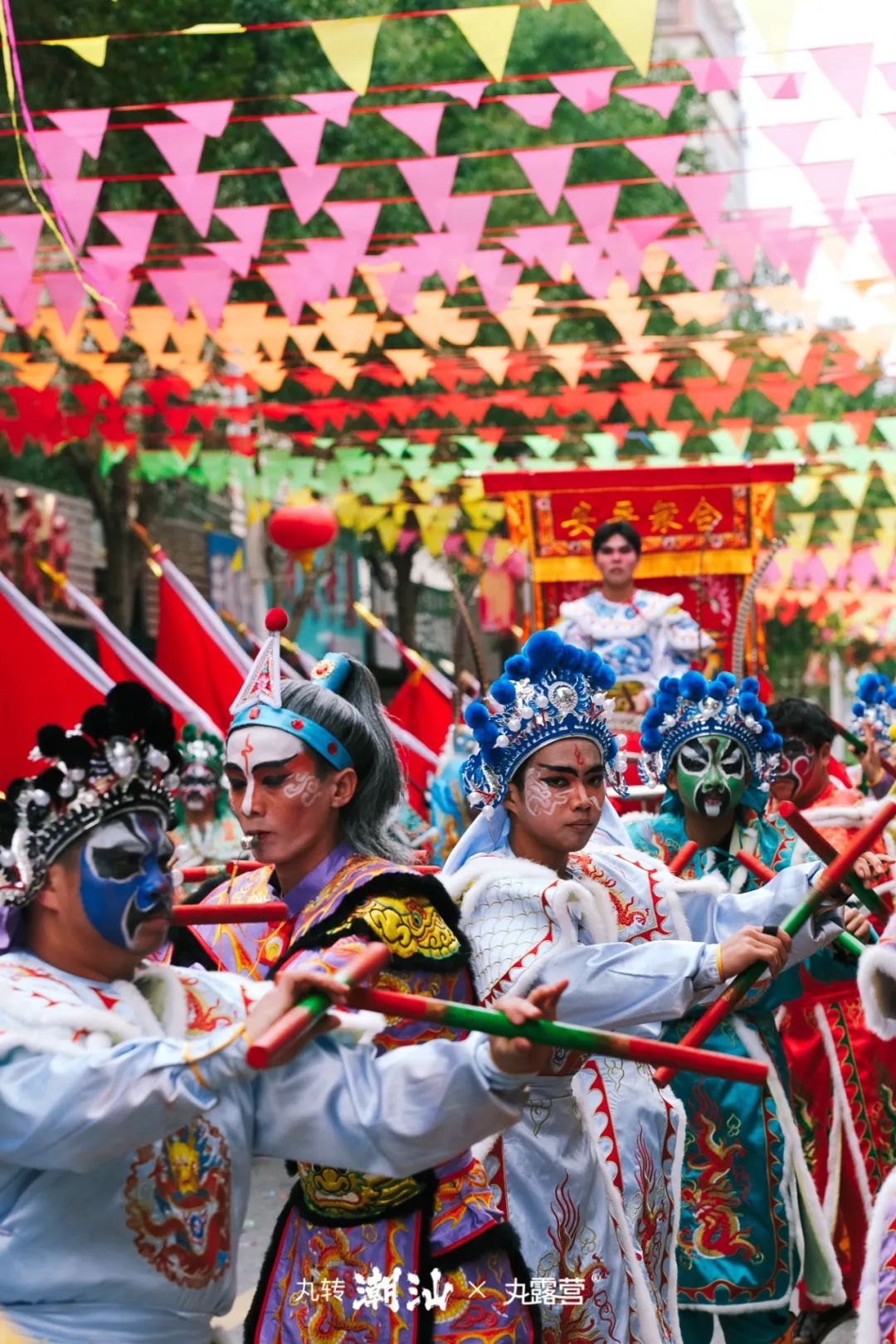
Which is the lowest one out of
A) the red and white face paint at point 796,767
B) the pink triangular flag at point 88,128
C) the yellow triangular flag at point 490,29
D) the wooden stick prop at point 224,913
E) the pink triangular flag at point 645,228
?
the wooden stick prop at point 224,913

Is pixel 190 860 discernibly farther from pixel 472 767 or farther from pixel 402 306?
pixel 472 767

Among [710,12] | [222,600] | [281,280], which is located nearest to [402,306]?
[281,280]

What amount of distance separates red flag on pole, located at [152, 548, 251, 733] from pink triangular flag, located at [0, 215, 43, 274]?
2390mm

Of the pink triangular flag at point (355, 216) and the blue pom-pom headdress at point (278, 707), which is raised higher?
the pink triangular flag at point (355, 216)

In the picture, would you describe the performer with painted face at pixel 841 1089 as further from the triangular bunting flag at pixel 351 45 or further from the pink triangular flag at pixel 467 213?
the pink triangular flag at pixel 467 213

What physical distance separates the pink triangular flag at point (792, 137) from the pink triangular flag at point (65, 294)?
15.7ft

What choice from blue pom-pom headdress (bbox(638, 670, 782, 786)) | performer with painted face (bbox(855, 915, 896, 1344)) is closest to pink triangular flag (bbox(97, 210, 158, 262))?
blue pom-pom headdress (bbox(638, 670, 782, 786))

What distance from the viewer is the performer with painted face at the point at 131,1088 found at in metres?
3.18

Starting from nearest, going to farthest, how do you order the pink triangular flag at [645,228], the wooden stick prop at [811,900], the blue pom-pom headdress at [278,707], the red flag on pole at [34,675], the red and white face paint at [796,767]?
the wooden stick prop at [811,900] < the blue pom-pom headdress at [278,707] < the red and white face paint at [796,767] < the red flag on pole at [34,675] < the pink triangular flag at [645,228]

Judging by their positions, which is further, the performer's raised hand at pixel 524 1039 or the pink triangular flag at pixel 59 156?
the pink triangular flag at pixel 59 156

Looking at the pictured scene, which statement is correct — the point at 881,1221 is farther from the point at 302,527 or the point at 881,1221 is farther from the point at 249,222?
the point at 302,527

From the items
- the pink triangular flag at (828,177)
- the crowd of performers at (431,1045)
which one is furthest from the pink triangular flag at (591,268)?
the crowd of performers at (431,1045)

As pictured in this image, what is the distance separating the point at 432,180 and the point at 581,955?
7409 millimetres

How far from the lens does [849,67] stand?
9242mm
